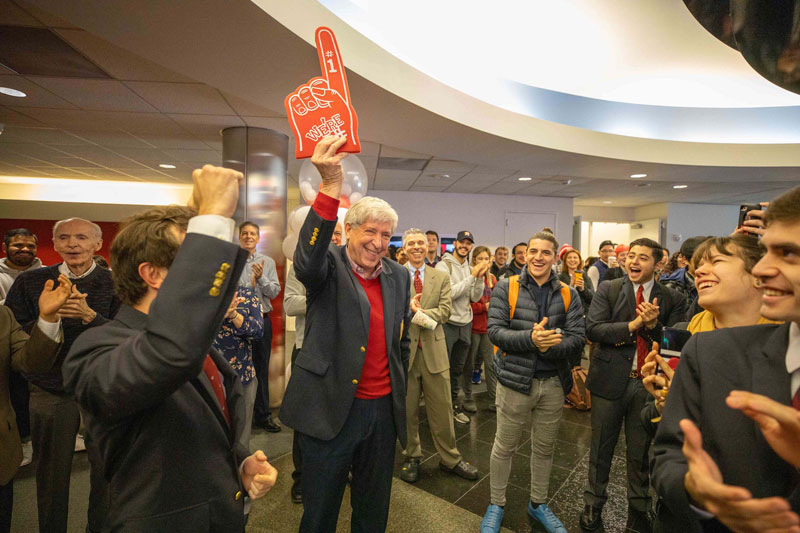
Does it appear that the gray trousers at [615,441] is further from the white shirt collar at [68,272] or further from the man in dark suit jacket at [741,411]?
the white shirt collar at [68,272]

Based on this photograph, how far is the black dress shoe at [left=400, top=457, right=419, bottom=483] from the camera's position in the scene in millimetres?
2736

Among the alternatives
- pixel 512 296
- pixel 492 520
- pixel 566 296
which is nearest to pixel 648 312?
pixel 566 296

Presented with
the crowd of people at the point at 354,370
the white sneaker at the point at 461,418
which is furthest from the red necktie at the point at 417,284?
the white sneaker at the point at 461,418

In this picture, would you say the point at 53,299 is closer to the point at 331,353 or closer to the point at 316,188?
the point at 331,353

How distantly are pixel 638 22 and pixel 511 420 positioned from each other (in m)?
4.56

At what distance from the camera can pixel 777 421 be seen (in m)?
0.63

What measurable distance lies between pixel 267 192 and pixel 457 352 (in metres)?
2.82

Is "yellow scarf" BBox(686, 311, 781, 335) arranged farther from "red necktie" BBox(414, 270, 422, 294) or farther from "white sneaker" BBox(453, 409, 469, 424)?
"white sneaker" BBox(453, 409, 469, 424)

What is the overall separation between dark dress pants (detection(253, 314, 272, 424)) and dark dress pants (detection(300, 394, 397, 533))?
228 cm

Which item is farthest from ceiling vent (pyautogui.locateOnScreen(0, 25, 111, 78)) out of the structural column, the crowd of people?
the crowd of people

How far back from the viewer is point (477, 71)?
5031 millimetres

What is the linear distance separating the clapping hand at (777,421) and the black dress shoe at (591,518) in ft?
6.86

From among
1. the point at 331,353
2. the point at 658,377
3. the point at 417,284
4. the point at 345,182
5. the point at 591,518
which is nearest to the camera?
the point at 658,377

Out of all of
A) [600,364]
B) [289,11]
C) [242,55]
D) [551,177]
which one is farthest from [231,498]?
[551,177]
